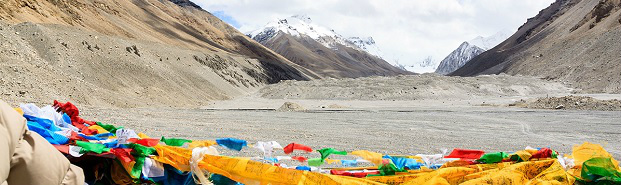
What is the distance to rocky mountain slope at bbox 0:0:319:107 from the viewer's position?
2031 cm

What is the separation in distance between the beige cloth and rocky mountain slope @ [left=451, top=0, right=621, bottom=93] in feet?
170

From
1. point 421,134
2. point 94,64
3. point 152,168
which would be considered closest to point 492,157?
point 152,168

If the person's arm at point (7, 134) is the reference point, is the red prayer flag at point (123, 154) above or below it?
below

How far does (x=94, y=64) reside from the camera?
29.9m

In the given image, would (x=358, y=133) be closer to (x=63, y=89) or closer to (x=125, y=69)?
(x=63, y=89)

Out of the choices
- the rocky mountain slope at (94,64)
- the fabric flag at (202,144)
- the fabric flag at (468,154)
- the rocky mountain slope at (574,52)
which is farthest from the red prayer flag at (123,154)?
the rocky mountain slope at (574,52)

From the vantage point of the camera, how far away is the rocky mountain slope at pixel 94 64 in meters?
20.3

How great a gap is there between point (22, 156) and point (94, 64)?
30.2 metres

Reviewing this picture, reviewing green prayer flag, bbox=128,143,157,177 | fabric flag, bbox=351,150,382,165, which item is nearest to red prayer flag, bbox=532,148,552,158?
fabric flag, bbox=351,150,382,165

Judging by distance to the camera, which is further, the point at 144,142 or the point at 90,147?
the point at 144,142

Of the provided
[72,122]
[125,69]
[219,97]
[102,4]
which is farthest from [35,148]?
[102,4]

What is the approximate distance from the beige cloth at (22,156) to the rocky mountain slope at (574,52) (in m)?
51.9

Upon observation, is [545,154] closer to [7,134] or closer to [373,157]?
[373,157]

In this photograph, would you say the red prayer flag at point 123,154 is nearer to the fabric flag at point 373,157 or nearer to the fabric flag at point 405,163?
the fabric flag at point 373,157
